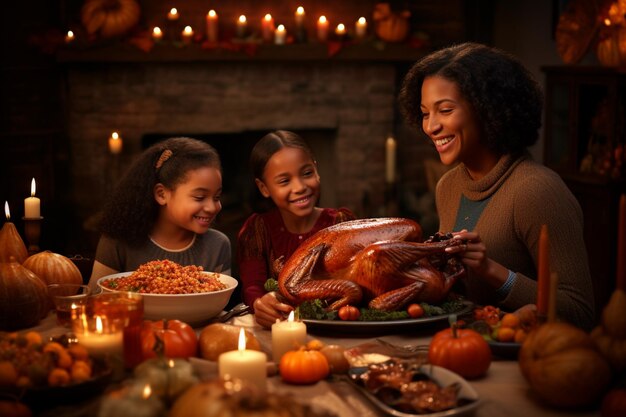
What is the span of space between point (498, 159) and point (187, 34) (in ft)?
11.4

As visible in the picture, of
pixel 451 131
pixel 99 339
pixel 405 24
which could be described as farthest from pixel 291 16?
pixel 99 339

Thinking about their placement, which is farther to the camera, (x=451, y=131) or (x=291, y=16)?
(x=291, y=16)

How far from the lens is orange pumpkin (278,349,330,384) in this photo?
1694mm

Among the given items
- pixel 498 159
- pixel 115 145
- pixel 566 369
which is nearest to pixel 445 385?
pixel 566 369

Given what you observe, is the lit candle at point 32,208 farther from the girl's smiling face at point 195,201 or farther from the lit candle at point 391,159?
the lit candle at point 391,159

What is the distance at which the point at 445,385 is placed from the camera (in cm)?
162

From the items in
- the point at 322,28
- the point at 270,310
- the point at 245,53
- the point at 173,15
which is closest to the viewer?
the point at 270,310

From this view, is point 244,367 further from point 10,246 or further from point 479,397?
point 10,246

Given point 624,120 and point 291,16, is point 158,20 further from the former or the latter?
point 624,120

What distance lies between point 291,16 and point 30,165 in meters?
2.03

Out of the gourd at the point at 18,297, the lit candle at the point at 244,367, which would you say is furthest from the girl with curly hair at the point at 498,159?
the gourd at the point at 18,297

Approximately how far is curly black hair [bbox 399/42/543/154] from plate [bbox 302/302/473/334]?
24.3 inches

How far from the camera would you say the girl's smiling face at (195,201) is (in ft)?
8.87

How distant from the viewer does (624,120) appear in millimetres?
→ 4504
